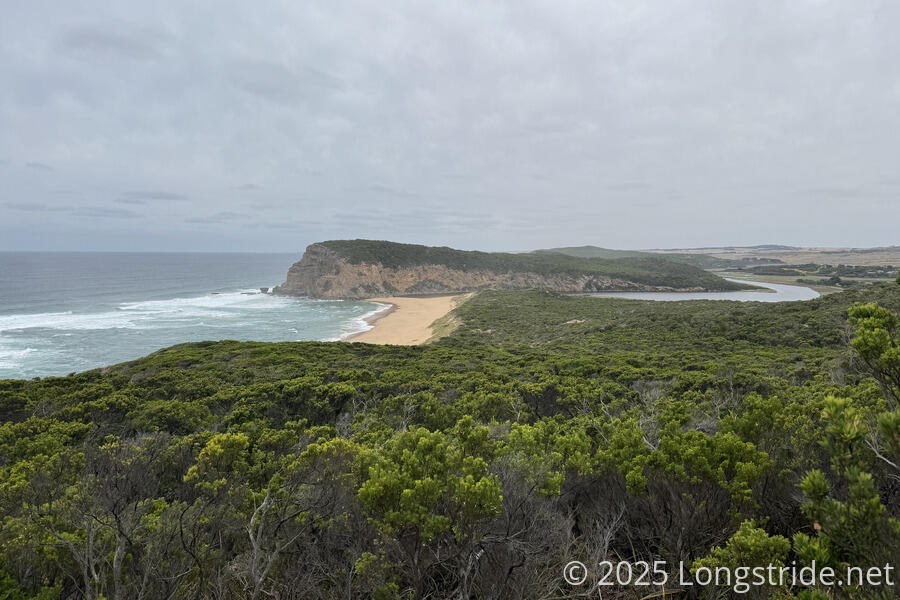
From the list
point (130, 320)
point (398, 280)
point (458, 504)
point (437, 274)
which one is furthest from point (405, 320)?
point (458, 504)

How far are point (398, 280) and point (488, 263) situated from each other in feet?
78.3

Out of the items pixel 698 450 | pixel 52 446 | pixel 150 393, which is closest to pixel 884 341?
pixel 698 450

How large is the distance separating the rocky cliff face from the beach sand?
4.77 metres

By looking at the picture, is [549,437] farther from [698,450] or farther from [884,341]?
[884,341]

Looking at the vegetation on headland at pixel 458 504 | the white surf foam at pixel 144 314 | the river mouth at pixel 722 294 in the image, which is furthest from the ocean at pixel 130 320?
the river mouth at pixel 722 294

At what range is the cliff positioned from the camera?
75.6 meters

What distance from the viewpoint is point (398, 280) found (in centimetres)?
8069

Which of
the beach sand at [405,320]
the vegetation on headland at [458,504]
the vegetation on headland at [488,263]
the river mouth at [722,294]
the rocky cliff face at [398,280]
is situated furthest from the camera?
the vegetation on headland at [488,263]

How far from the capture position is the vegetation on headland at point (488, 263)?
8169 cm

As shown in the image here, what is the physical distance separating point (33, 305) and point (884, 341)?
266 feet

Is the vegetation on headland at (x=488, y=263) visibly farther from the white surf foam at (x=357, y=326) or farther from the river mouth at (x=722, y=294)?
the white surf foam at (x=357, y=326)

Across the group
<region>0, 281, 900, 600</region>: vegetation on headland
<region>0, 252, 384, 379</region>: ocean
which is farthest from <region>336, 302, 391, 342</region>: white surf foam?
<region>0, 281, 900, 600</region>: vegetation on headland

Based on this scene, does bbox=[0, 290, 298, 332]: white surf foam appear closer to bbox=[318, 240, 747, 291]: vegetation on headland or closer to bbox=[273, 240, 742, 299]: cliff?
bbox=[273, 240, 742, 299]: cliff

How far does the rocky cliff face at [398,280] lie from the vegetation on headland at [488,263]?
52.4 inches
